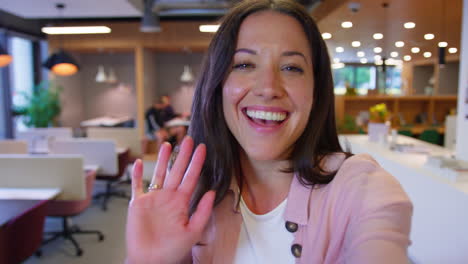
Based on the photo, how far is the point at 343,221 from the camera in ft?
2.70

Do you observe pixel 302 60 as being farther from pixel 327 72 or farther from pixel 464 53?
pixel 464 53

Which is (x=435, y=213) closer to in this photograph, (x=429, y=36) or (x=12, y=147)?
(x=429, y=36)

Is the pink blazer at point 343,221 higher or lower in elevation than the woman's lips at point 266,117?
lower

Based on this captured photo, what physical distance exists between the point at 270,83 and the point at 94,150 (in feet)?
14.0

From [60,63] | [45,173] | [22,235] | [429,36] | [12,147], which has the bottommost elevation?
[22,235]

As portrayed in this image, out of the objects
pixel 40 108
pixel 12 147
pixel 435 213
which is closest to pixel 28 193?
pixel 12 147

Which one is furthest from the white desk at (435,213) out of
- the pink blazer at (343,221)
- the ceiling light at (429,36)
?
the ceiling light at (429,36)

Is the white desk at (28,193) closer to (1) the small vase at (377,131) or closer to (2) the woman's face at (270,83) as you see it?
(2) the woman's face at (270,83)

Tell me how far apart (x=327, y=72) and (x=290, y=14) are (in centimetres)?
19

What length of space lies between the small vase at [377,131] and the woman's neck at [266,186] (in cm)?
351

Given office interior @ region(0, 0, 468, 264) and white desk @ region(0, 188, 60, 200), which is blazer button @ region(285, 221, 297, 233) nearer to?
office interior @ region(0, 0, 468, 264)

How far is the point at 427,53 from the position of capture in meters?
5.03

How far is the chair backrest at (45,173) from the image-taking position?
333 centimetres

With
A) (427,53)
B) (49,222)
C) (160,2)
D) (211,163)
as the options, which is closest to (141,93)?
(160,2)
